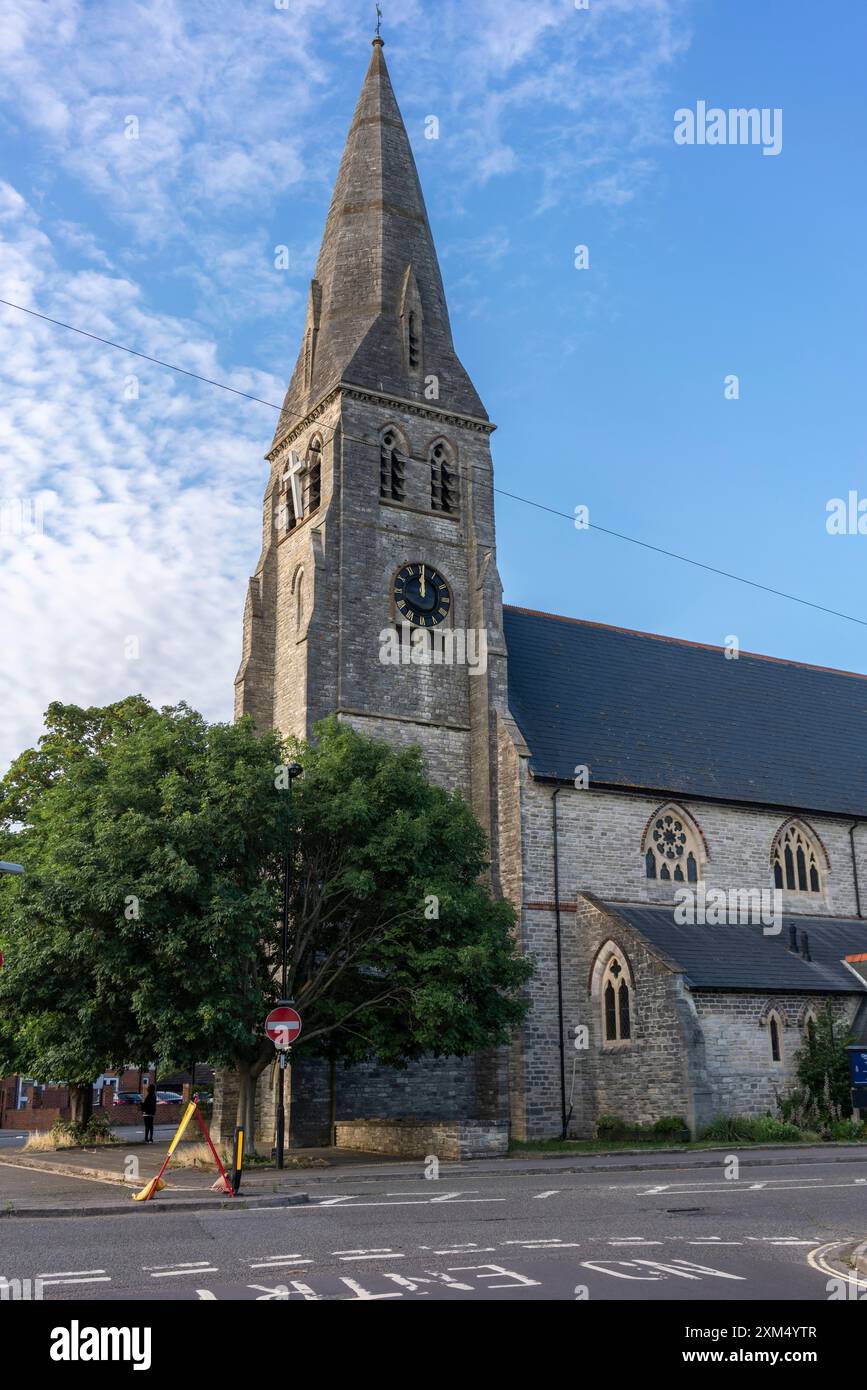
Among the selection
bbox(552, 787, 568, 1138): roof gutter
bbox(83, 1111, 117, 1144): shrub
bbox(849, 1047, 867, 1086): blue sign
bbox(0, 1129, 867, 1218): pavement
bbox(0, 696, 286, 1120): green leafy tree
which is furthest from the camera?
bbox(83, 1111, 117, 1144): shrub

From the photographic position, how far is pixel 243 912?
72.6 feet

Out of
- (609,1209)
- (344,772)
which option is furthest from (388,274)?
(609,1209)

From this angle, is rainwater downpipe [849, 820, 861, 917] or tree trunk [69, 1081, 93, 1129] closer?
tree trunk [69, 1081, 93, 1129]

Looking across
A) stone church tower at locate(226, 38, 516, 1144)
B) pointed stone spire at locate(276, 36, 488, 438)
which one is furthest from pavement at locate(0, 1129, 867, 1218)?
pointed stone spire at locate(276, 36, 488, 438)

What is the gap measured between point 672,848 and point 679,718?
5.05 metres

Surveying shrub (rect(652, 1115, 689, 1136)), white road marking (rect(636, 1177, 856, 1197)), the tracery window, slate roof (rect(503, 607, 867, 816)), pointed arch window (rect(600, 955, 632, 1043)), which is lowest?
shrub (rect(652, 1115, 689, 1136))

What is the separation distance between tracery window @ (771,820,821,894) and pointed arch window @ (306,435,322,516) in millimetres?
17480

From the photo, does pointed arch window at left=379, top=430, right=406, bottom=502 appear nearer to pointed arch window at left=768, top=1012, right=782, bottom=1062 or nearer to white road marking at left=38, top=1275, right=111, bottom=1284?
pointed arch window at left=768, top=1012, right=782, bottom=1062

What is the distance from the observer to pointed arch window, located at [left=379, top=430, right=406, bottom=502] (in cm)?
3544
